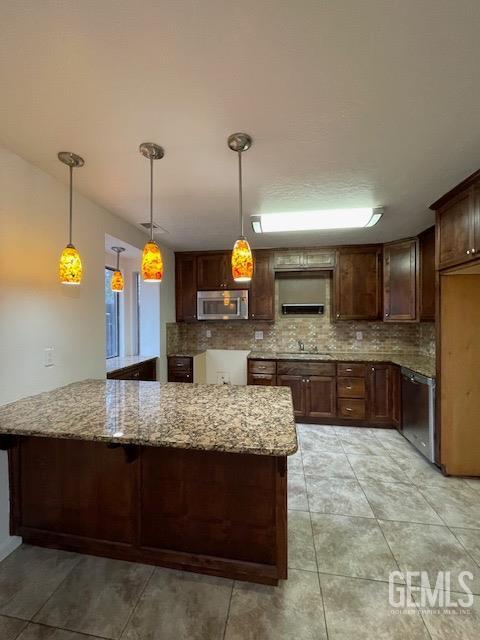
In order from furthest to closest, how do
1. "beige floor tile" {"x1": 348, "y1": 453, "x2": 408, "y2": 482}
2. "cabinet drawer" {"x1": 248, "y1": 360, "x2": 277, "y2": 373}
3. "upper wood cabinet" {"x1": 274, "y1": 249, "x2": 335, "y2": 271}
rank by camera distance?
"upper wood cabinet" {"x1": 274, "y1": 249, "x2": 335, "y2": 271}, "cabinet drawer" {"x1": 248, "y1": 360, "x2": 277, "y2": 373}, "beige floor tile" {"x1": 348, "y1": 453, "x2": 408, "y2": 482}

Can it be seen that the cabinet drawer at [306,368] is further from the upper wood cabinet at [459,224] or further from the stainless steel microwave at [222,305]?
the upper wood cabinet at [459,224]

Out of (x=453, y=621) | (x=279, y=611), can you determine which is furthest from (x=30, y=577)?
(x=453, y=621)

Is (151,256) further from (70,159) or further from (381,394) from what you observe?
(381,394)

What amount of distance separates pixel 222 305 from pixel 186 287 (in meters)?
0.63

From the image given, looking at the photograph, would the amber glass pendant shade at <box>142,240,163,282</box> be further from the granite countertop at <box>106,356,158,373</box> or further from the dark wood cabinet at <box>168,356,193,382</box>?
the dark wood cabinet at <box>168,356,193,382</box>

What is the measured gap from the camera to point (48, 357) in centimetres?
193

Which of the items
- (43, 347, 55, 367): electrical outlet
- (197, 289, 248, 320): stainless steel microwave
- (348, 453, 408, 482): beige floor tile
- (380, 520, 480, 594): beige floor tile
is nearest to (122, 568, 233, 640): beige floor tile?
(380, 520, 480, 594): beige floor tile

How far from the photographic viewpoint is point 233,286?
4.00m

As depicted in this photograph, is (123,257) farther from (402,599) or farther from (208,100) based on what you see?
(402,599)

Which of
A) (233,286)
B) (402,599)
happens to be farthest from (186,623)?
(233,286)

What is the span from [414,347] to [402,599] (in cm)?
313

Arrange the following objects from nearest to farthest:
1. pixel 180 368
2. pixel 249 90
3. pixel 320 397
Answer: pixel 249 90 → pixel 320 397 → pixel 180 368

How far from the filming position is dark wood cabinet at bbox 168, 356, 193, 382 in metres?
3.81

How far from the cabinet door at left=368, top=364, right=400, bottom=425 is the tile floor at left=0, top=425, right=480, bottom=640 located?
134 cm
